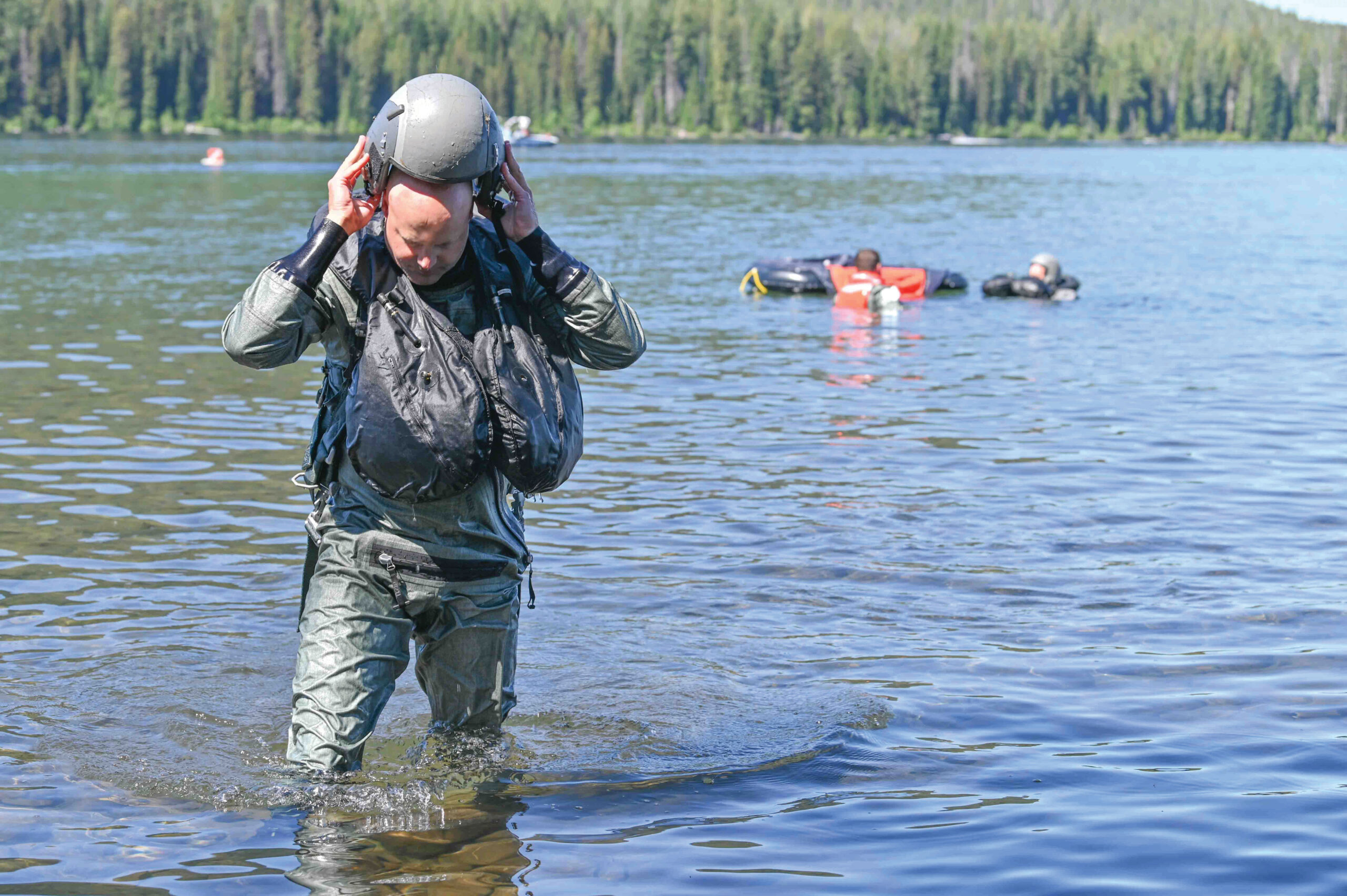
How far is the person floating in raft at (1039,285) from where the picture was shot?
27812mm

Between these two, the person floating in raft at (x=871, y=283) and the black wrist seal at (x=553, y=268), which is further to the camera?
the person floating in raft at (x=871, y=283)

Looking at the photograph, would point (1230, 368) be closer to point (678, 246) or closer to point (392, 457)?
point (392, 457)

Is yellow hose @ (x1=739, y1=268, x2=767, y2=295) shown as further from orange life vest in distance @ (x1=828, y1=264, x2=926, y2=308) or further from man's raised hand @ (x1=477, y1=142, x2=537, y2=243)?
man's raised hand @ (x1=477, y1=142, x2=537, y2=243)

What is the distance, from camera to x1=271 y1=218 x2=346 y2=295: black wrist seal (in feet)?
16.4

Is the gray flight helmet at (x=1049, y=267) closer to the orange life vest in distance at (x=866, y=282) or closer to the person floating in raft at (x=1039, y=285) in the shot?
the person floating in raft at (x=1039, y=285)

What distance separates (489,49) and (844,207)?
5659 inches

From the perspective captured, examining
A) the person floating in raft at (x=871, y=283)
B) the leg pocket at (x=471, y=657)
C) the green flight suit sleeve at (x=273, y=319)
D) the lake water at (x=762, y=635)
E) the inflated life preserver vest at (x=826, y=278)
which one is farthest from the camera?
the inflated life preserver vest at (x=826, y=278)

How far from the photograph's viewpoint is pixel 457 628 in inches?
222

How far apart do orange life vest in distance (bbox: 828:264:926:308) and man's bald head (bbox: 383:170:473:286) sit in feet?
70.5

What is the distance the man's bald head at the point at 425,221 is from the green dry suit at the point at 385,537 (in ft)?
0.60

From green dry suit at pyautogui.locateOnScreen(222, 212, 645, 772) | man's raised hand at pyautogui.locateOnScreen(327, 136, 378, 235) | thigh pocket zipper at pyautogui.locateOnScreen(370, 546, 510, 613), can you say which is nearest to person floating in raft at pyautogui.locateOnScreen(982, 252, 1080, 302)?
green dry suit at pyautogui.locateOnScreen(222, 212, 645, 772)

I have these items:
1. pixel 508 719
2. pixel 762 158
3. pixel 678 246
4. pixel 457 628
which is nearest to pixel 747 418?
pixel 508 719

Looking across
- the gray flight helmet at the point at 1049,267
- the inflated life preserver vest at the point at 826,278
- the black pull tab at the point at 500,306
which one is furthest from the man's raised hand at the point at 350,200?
the gray flight helmet at the point at 1049,267

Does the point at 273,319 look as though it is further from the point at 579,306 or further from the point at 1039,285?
the point at 1039,285
